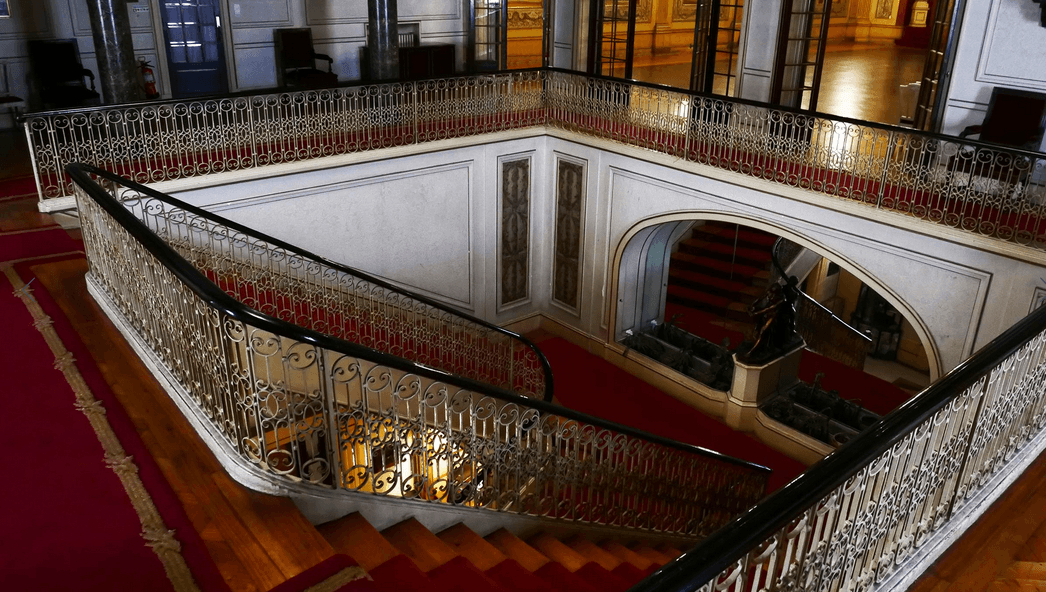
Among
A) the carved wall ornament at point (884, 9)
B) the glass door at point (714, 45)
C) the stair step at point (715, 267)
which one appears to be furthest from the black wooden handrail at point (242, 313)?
the carved wall ornament at point (884, 9)

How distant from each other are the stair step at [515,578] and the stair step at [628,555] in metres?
1.51

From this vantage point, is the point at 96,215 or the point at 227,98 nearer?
the point at 96,215

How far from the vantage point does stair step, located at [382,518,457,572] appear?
10.4 feet

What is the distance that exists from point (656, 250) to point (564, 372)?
6.90 ft

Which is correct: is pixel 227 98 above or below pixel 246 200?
above

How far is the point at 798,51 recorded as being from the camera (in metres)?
9.27

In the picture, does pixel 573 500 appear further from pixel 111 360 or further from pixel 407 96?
pixel 407 96

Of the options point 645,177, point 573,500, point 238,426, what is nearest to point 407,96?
point 645,177

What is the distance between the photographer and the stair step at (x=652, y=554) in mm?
5300

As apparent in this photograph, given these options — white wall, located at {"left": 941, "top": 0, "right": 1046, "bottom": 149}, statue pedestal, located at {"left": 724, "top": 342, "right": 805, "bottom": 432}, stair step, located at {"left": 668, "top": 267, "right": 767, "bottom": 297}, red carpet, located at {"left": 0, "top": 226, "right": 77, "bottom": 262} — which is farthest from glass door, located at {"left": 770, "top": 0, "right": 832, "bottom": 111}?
red carpet, located at {"left": 0, "top": 226, "right": 77, "bottom": 262}

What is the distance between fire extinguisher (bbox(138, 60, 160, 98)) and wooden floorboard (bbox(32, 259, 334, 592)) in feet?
22.9

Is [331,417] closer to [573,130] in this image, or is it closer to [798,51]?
[573,130]

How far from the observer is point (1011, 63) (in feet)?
23.7

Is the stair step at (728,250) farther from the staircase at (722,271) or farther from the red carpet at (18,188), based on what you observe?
the red carpet at (18,188)
